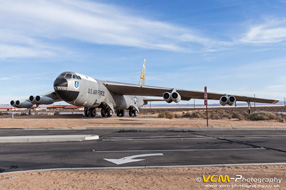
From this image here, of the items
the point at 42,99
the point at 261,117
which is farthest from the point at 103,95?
the point at 261,117

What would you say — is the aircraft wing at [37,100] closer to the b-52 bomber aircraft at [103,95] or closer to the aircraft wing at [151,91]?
the b-52 bomber aircraft at [103,95]

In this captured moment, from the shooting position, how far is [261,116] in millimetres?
32656

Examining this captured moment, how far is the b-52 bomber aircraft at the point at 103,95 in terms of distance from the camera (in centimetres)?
2572

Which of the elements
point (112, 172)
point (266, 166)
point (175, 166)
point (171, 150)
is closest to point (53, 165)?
point (112, 172)

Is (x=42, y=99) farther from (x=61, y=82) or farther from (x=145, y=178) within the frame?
(x=145, y=178)

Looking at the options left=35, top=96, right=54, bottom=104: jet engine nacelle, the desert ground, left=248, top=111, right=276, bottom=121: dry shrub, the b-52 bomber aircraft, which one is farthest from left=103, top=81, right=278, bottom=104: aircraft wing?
the desert ground

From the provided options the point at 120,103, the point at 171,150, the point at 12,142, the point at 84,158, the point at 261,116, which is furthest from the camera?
the point at 120,103

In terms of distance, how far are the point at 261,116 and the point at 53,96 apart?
84.5 ft

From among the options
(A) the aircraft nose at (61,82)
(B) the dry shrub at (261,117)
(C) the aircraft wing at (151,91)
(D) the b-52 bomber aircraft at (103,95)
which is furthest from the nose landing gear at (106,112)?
(B) the dry shrub at (261,117)

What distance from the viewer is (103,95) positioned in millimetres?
31266

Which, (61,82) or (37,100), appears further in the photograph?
(37,100)

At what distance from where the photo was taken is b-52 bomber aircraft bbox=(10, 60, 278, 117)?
25.7 metres

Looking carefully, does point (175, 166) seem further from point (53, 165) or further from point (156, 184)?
point (53, 165)

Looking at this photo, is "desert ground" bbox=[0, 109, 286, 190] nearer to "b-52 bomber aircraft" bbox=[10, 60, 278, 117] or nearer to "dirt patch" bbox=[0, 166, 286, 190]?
"dirt patch" bbox=[0, 166, 286, 190]
